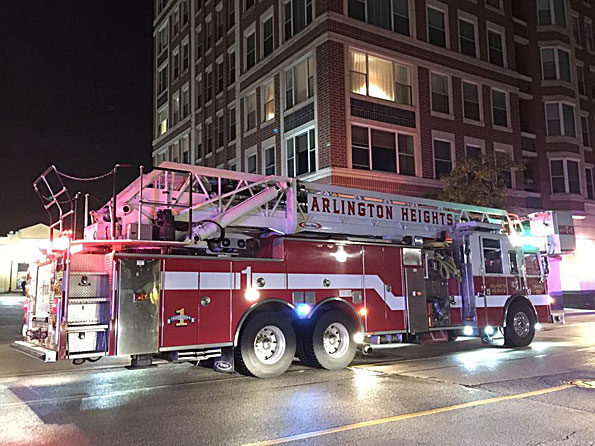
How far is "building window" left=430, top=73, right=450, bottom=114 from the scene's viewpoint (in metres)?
23.9

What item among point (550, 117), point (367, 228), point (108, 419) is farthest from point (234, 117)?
point (108, 419)

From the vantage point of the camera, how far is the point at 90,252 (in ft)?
25.4

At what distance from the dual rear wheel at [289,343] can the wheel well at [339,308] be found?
71 mm

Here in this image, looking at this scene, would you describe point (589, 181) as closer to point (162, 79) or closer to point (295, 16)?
point (295, 16)

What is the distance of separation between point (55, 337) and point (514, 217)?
11.4 meters

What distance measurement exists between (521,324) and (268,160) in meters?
14.6

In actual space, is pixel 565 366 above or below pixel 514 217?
below

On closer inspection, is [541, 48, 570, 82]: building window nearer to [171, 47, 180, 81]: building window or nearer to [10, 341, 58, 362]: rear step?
[171, 47, 180, 81]: building window

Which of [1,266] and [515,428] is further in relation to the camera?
[1,266]

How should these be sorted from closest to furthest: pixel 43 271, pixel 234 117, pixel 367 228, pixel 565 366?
1. pixel 43 271
2. pixel 565 366
3. pixel 367 228
4. pixel 234 117

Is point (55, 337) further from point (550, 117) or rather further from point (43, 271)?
point (550, 117)

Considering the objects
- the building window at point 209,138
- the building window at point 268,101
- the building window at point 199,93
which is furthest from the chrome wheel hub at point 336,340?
the building window at point 199,93

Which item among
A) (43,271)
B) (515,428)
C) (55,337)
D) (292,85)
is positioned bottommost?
(515,428)

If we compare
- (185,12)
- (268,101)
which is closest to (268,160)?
(268,101)
